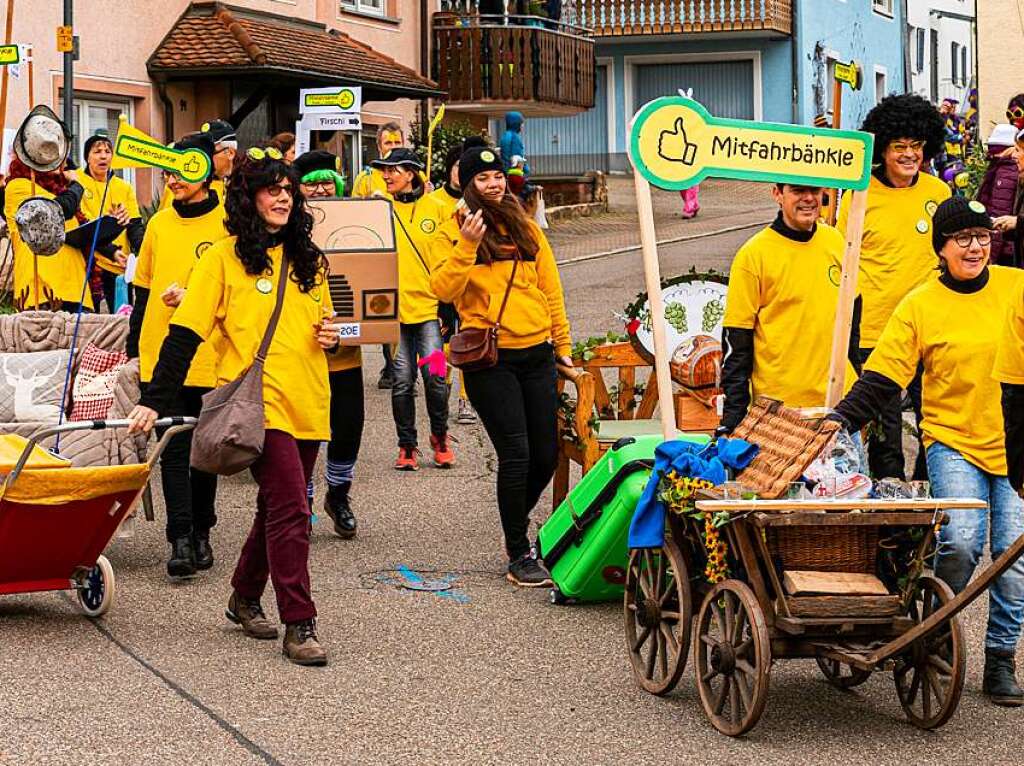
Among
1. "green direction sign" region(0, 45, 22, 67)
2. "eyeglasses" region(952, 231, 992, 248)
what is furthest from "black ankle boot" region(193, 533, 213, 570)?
"green direction sign" region(0, 45, 22, 67)

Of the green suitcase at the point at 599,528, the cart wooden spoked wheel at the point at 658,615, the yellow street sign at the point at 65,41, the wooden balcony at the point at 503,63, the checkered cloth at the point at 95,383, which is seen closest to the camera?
the cart wooden spoked wheel at the point at 658,615

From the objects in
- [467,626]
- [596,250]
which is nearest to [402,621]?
[467,626]

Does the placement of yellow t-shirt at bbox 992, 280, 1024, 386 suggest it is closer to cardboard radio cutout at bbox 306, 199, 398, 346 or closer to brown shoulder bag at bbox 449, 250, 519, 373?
brown shoulder bag at bbox 449, 250, 519, 373

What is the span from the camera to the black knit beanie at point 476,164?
26.5 feet

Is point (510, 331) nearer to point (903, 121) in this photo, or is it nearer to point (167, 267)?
point (167, 267)

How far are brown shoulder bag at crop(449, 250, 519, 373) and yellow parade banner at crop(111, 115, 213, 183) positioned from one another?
1.42 metres

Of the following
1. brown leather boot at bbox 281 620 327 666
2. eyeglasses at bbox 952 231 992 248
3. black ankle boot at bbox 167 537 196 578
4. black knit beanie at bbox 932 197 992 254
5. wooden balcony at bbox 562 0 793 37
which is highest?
wooden balcony at bbox 562 0 793 37

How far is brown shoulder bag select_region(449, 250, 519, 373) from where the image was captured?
799cm

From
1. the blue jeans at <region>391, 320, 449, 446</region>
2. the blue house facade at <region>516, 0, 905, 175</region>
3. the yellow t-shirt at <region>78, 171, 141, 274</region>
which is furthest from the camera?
the blue house facade at <region>516, 0, 905, 175</region>

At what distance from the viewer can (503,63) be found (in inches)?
1220

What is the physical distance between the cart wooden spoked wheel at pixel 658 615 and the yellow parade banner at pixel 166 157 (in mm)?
2982

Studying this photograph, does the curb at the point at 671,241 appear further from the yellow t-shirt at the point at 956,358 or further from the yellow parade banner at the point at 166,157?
the yellow t-shirt at the point at 956,358

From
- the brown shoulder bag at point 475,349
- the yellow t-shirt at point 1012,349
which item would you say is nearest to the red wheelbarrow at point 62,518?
the brown shoulder bag at point 475,349

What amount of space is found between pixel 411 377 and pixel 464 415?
7.35ft
